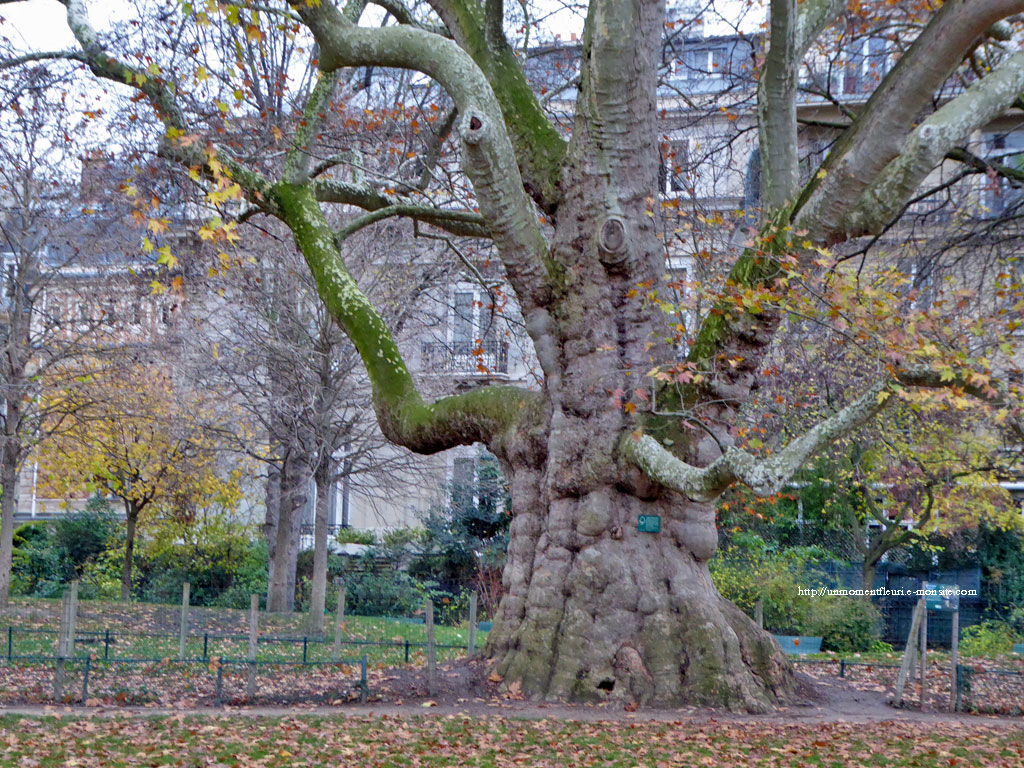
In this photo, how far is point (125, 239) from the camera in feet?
65.5

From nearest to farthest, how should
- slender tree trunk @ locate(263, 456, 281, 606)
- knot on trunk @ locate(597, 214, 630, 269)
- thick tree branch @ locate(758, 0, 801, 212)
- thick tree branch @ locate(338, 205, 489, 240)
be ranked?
1. thick tree branch @ locate(758, 0, 801, 212)
2. knot on trunk @ locate(597, 214, 630, 269)
3. thick tree branch @ locate(338, 205, 489, 240)
4. slender tree trunk @ locate(263, 456, 281, 606)

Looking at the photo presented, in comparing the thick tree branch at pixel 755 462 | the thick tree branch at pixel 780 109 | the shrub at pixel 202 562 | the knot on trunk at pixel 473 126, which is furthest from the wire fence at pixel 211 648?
the shrub at pixel 202 562

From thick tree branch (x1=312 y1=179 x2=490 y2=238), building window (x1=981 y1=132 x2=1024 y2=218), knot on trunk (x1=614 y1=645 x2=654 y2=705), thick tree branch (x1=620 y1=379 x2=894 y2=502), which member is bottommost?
knot on trunk (x1=614 y1=645 x2=654 y2=705)

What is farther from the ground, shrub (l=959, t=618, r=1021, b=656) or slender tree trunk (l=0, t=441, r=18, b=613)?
slender tree trunk (l=0, t=441, r=18, b=613)

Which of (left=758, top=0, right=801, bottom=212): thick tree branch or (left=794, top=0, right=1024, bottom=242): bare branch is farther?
(left=758, top=0, right=801, bottom=212): thick tree branch

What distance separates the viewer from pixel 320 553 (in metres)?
18.6

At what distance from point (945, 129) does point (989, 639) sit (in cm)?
1445

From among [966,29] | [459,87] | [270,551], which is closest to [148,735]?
[459,87]

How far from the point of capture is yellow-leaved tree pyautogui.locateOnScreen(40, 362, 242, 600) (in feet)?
68.9

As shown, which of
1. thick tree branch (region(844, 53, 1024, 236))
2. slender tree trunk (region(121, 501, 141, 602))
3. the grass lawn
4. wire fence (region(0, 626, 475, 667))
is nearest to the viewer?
the grass lawn

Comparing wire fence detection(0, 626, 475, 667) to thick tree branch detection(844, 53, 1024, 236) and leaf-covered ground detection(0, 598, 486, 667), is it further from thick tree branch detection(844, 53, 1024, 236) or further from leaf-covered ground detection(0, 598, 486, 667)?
thick tree branch detection(844, 53, 1024, 236)

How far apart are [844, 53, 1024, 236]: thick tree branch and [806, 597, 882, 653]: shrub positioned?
1245 centimetres

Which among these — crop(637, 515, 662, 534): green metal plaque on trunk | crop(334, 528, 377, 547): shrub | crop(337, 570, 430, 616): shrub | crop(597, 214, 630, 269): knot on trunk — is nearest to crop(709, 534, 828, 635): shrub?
crop(337, 570, 430, 616): shrub

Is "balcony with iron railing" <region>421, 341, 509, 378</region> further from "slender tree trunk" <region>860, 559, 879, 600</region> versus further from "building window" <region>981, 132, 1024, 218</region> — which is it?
"slender tree trunk" <region>860, 559, 879, 600</region>
